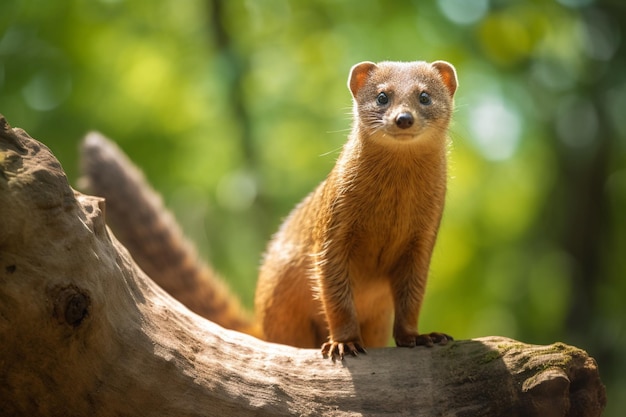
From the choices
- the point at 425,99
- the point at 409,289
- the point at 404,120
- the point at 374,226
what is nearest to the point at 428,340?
the point at 409,289

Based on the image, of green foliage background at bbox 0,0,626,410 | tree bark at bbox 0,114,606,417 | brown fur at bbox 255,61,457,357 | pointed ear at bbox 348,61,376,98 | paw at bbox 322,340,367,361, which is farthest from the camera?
green foliage background at bbox 0,0,626,410

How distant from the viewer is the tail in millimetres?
7250

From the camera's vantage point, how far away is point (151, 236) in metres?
7.50

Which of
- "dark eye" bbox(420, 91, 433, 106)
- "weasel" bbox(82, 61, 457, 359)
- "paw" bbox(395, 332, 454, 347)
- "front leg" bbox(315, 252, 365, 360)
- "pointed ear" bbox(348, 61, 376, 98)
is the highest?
"pointed ear" bbox(348, 61, 376, 98)

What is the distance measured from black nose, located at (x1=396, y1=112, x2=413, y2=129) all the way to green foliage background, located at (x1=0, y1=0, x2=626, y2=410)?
5.56 m

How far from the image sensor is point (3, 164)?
396cm

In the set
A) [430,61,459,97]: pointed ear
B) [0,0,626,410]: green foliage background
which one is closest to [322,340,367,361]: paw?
[430,61,459,97]: pointed ear

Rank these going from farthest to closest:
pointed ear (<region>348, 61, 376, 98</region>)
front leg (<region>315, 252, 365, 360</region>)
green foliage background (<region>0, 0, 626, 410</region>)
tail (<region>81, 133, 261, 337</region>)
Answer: green foliage background (<region>0, 0, 626, 410</region>) → tail (<region>81, 133, 261, 337</region>) → pointed ear (<region>348, 61, 376, 98</region>) → front leg (<region>315, 252, 365, 360</region>)

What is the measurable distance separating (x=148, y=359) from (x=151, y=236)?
3.10m

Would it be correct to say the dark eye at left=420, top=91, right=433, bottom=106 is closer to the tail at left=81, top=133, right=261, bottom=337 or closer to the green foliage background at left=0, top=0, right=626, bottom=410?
the tail at left=81, top=133, right=261, bottom=337

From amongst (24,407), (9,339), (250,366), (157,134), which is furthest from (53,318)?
(157,134)

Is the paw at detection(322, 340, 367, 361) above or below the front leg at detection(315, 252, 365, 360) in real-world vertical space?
below

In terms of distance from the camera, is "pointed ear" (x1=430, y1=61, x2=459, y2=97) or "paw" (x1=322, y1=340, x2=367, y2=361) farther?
"pointed ear" (x1=430, y1=61, x2=459, y2=97)

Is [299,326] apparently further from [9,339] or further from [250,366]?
[9,339]
